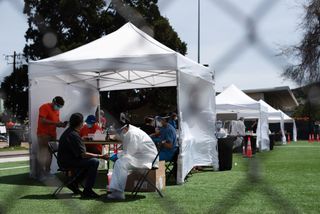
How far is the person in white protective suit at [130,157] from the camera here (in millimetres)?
6062

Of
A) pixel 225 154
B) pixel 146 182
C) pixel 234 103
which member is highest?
pixel 234 103

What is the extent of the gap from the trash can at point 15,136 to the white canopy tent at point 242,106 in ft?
35.8

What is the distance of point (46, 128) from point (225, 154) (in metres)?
3.77

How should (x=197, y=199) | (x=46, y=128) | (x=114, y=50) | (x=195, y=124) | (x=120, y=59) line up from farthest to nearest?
(x=195, y=124) < (x=46, y=128) < (x=114, y=50) < (x=120, y=59) < (x=197, y=199)

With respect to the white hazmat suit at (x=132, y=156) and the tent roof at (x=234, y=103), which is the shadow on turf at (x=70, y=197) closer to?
the white hazmat suit at (x=132, y=156)

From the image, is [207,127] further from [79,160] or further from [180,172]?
[79,160]

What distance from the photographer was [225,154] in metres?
9.95

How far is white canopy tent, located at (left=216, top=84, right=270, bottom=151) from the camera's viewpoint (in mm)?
17047

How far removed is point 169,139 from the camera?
7734 millimetres

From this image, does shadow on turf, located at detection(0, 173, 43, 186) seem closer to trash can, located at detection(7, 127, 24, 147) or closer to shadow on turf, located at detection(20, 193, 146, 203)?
shadow on turf, located at detection(20, 193, 146, 203)

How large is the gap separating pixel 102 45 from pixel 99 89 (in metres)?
3.57

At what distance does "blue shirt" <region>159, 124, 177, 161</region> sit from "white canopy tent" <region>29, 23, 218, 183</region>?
7.7 inches

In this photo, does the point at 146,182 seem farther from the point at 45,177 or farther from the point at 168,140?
the point at 45,177

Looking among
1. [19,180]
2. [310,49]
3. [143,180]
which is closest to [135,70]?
[143,180]
